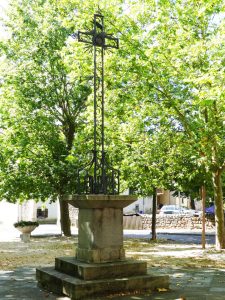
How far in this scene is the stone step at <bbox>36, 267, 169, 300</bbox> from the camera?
773cm

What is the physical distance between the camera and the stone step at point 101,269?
808cm

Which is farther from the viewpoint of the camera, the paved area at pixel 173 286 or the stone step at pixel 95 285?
the paved area at pixel 173 286

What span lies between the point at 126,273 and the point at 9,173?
609 inches

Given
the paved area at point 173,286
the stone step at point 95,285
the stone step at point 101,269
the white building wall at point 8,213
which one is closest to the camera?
the stone step at point 95,285

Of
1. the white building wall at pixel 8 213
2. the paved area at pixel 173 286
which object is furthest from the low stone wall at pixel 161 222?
the paved area at pixel 173 286

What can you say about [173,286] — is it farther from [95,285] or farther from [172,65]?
[172,65]

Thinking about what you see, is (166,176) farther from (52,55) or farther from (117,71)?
(52,55)

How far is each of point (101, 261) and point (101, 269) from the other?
28cm

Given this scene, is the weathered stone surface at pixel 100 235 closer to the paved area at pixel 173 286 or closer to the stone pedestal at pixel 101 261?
the stone pedestal at pixel 101 261

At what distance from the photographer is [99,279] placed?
813 cm

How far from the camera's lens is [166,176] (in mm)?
20641

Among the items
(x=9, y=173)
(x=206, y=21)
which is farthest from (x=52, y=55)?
(x=206, y=21)

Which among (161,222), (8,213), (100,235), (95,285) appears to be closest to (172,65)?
(100,235)

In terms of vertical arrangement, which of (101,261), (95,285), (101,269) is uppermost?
(101,261)
